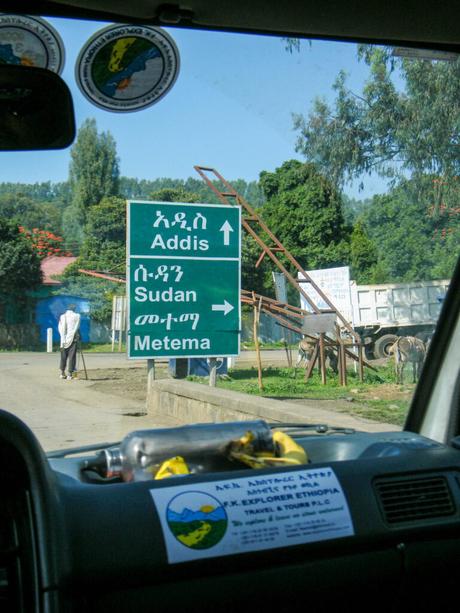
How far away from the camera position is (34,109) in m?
2.27

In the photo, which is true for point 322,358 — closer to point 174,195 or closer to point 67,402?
point 174,195

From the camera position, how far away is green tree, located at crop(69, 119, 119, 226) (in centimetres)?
279

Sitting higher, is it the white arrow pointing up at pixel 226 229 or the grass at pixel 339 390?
the white arrow pointing up at pixel 226 229

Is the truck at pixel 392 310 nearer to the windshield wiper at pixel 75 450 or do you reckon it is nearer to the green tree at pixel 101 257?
the green tree at pixel 101 257

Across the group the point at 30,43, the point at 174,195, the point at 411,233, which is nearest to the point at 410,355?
the point at 411,233

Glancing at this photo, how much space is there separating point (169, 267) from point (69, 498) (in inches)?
46.3

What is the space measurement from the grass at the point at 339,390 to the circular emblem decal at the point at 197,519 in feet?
3.45

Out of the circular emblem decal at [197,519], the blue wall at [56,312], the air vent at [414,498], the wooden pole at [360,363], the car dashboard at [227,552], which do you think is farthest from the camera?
the wooden pole at [360,363]

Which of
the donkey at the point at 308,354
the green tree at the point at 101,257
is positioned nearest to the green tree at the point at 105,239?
the green tree at the point at 101,257

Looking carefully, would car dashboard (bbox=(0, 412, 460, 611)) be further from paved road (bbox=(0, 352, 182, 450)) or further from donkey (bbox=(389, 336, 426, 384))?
donkey (bbox=(389, 336, 426, 384))

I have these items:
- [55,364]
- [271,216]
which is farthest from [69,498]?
[271,216]

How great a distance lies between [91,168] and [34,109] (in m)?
0.58

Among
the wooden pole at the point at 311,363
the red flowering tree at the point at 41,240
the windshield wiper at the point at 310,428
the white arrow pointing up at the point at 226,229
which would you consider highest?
the white arrow pointing up at the point at 226,229

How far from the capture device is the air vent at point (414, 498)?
103 inches
